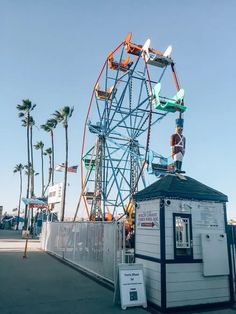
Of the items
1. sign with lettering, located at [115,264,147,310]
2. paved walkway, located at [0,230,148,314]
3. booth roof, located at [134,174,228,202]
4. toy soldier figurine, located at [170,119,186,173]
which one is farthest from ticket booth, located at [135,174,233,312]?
toy soldier figurine, located at [170,119,186,173]

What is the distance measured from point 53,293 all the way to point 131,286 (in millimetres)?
2436

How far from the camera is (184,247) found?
718 cm

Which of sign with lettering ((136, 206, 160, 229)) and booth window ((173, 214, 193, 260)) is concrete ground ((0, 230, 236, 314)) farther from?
sign with lettering ((136, 206, 160, 229))

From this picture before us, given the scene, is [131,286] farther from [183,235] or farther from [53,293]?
[53,293]

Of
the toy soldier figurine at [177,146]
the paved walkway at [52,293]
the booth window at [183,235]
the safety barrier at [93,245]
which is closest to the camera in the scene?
the paved walkway at [52,293]

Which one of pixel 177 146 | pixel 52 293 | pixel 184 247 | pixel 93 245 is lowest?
pixel 52 293

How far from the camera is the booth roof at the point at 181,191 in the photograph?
24.0 ft

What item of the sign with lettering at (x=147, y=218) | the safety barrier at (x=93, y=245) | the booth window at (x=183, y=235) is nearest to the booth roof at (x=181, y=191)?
the sign with lettering at (x=147, y=218)

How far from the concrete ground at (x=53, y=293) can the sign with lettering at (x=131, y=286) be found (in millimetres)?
165

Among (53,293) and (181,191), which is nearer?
(181,191)

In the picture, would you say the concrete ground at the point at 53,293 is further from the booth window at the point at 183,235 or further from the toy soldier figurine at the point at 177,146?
the toy soldier figurine at the point at 177,146

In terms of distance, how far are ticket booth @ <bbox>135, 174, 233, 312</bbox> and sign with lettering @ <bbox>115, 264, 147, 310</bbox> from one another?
0.27 metres

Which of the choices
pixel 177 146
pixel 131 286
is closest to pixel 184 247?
pixel 131 286

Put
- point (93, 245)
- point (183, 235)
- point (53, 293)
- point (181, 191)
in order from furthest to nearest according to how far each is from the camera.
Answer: point (93, 245)
point (53, 293)
point (181, 191)
point (183, 235)
